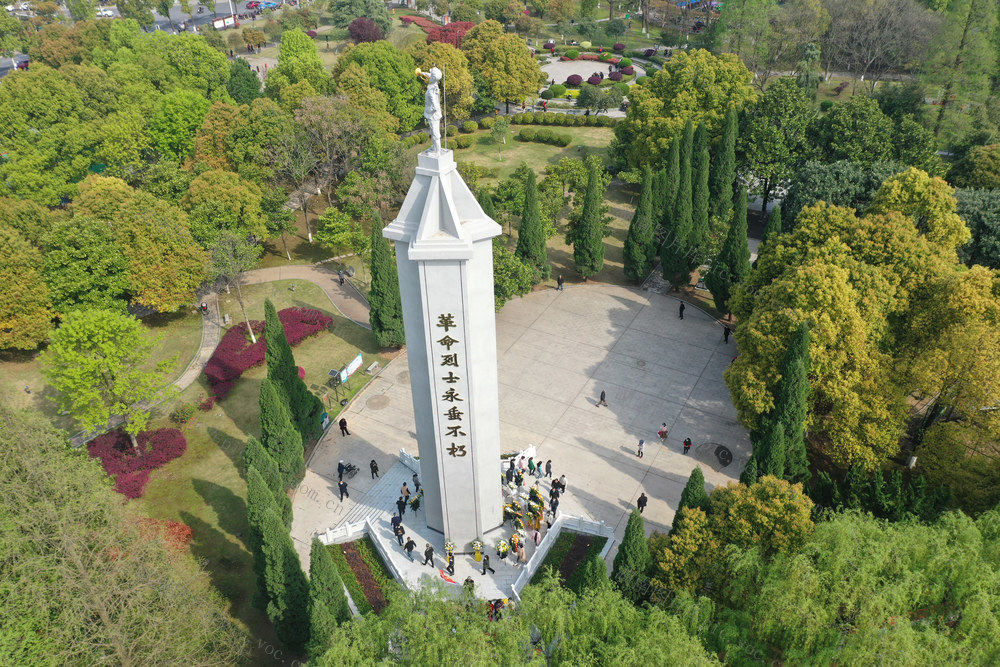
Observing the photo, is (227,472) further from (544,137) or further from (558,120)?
(558,120)

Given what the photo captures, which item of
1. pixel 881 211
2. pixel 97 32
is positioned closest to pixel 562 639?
pixel 881 211

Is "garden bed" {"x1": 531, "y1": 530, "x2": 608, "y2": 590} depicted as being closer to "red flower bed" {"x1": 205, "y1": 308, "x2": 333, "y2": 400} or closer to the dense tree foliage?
the dense tree foliage

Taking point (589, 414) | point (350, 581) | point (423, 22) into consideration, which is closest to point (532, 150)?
point (589, 414)

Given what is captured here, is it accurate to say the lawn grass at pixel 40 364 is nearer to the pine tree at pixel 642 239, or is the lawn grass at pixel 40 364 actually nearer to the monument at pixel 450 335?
the monument at pixel 450 335

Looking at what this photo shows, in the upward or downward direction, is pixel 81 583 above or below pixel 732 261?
above

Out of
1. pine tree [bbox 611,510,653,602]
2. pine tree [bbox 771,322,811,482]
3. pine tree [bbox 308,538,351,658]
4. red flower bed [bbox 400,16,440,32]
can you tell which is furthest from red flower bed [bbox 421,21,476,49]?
pine tree [bbox 308,538,351,658]

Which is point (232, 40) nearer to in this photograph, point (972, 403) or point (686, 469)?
point (686, 469)

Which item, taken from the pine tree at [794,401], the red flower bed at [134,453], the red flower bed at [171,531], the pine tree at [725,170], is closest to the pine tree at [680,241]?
the pine tree at [725,170]
